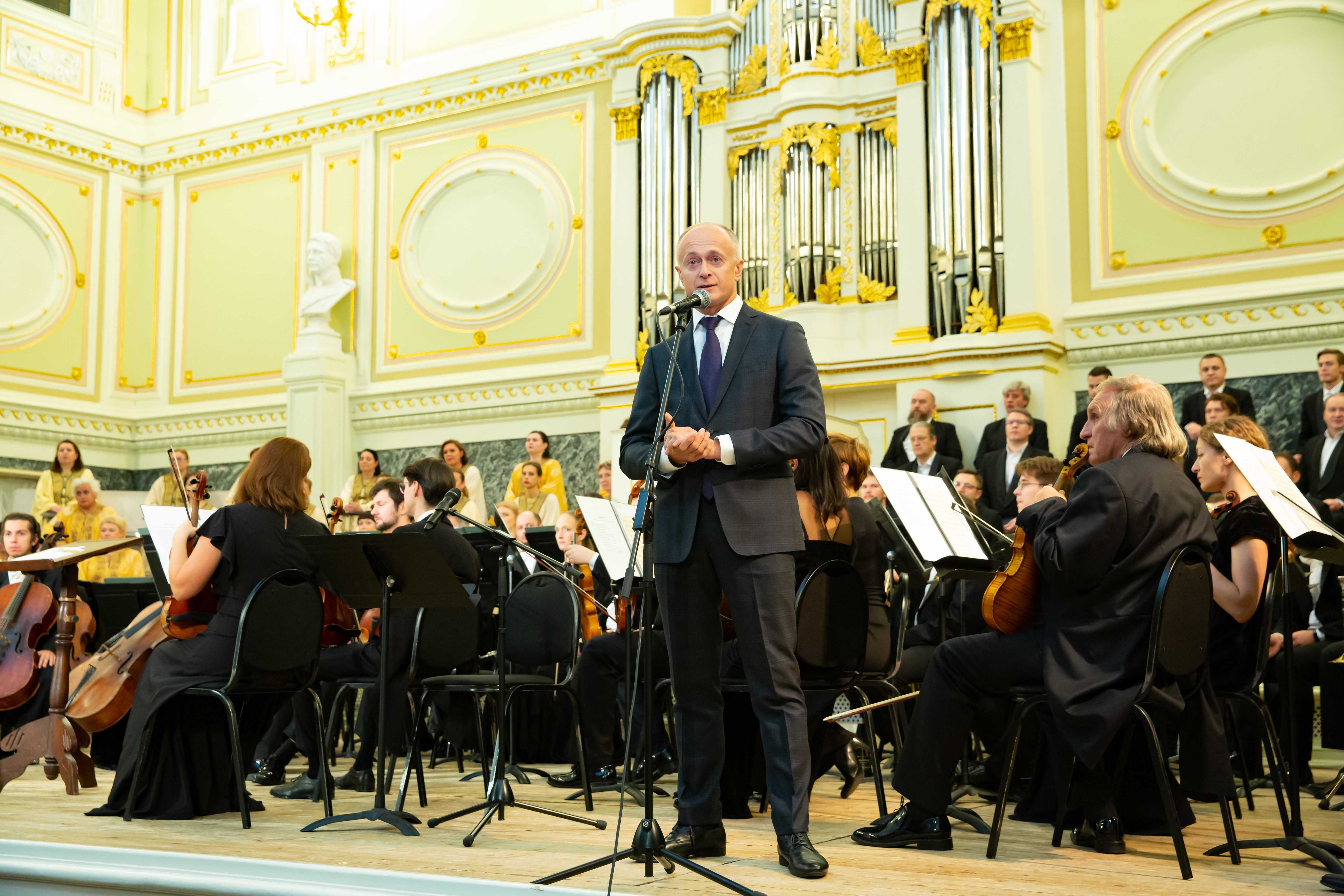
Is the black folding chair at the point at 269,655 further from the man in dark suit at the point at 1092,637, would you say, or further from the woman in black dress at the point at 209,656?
the man in dark suit at the point at 1092,637

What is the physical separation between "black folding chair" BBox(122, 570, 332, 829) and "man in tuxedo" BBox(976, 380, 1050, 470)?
461 centimetres

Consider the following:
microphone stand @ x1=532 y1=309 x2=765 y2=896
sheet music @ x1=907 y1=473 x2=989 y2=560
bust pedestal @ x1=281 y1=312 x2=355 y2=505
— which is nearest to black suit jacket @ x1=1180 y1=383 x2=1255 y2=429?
sheet music @ x1=907 y1=473 x2=989 y2=560

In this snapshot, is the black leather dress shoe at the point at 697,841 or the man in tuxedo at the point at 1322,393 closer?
the black leather dress shoe at the point at 697,841

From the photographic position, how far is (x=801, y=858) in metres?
2.82

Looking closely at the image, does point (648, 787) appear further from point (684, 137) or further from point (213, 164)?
point (213, 164)

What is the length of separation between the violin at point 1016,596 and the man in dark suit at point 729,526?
1.86 ft

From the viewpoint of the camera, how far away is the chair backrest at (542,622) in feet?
14.1

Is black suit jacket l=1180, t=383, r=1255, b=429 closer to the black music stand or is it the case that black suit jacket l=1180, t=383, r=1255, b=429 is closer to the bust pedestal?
the black music stand

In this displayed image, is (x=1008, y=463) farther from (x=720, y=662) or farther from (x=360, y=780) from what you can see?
(x=720, y=662)

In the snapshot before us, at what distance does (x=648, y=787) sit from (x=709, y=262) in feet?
4.00

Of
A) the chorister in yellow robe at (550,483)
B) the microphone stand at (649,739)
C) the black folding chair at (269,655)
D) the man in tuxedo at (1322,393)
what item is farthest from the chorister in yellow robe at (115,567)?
the man in tuxedo at (1322,393)

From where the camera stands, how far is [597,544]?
4.53 meters

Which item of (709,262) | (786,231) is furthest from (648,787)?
(786,231)

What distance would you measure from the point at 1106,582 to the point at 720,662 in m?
0.96
